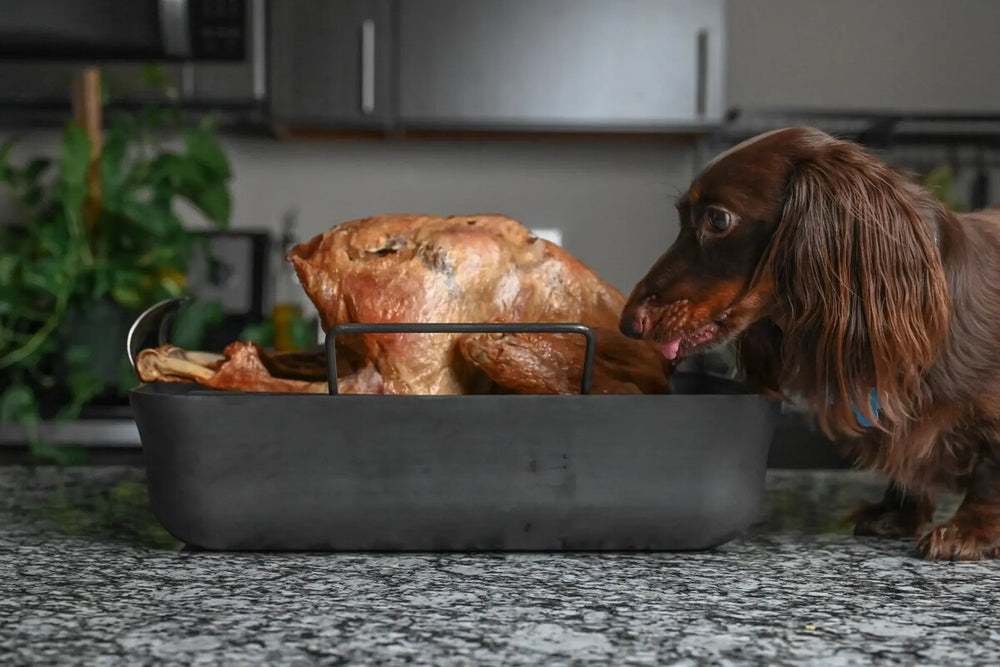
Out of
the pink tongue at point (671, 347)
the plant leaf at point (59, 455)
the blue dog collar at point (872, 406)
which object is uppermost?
the pink tongue at point (671, 347)

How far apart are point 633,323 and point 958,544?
11.3 inches

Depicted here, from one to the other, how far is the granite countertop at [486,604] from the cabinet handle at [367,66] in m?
1.62

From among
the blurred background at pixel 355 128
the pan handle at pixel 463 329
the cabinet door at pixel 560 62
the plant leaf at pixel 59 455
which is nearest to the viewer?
the pan handle at pixel 463 329

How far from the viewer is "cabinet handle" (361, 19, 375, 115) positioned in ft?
7.33

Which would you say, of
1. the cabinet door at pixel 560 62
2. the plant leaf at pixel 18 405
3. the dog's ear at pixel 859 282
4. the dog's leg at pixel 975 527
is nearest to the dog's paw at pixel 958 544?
the dog's leg at pixel 975 527

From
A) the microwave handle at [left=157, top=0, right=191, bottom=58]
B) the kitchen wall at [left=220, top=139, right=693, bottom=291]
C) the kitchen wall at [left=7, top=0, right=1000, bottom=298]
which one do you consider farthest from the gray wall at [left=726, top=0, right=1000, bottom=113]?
the microwave handle at [left=157, top=0, right=191, bottom=58]

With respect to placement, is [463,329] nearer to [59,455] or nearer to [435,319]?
[435,319]

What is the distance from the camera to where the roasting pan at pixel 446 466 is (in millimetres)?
622

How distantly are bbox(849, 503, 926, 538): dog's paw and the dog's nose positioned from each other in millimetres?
273

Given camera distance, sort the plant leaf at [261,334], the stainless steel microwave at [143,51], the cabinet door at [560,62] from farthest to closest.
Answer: the cabinet door at [560,62], the stainless steel microwave at [143,51], the plant leaf at [261,334]

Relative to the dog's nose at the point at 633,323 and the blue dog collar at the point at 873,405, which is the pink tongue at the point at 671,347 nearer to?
the dog's nose at the point at 633,323

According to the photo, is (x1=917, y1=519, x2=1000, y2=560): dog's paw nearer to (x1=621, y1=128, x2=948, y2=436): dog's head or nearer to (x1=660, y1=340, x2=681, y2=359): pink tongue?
(x1=621, y1=128, x2=948, y2=436): dog's head

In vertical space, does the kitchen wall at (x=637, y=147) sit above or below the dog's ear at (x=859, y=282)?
above

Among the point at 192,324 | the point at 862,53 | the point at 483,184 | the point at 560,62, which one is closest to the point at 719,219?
the point at 192,324
